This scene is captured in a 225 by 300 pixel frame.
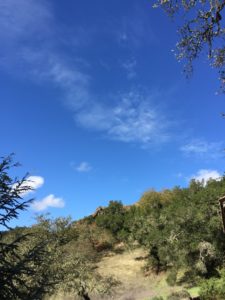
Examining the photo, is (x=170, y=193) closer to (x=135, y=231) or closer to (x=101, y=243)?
(x=101, y=243)

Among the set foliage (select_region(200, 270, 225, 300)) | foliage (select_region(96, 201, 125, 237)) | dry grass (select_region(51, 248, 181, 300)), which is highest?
foliage (select_region(96, 201, 125, 237))

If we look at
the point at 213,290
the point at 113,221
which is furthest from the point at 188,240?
the point at 113,221

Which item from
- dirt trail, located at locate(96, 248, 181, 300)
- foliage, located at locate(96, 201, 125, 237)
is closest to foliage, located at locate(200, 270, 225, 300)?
dirt trail, located at locate(96, 248, 181, 300)

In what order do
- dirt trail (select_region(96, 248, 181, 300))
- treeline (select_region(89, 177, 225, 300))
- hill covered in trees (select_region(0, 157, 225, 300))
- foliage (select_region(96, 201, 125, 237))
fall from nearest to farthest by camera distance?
1. hill covered in trees (select_region(0, 157, 225, 300))
2. treeline (select_region(89, 177, 225, 300))
3. dirt trail (select_region(96, 248, 181, 300))
4. foliage (select_region(96, 201, 125, 237))

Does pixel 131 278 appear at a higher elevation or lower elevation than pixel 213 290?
higher

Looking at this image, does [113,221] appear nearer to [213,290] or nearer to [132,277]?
[132,277]

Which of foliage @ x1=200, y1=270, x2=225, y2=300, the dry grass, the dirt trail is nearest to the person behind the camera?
foliage @ x1=200, y1=270, x2=225, y2=300

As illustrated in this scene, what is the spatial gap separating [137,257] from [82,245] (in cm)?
1013

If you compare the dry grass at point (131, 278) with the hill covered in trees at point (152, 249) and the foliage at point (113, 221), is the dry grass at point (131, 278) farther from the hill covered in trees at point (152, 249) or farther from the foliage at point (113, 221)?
the foliage at point (113, 221)

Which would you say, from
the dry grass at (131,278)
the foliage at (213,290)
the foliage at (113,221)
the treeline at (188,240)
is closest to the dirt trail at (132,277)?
the dry grass at (131,278)

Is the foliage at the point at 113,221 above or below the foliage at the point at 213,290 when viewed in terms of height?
above

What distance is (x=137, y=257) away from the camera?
52406 mm

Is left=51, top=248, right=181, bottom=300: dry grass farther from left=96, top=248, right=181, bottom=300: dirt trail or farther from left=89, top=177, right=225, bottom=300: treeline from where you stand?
left=89, top=177, right=225, bottom=300: treeline

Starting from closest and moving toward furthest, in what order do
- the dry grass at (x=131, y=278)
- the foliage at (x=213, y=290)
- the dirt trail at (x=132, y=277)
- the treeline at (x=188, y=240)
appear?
the foliage at (x=213, y=290)
the treeline at (x=188, y=240)
the dry grass at (x=131, y=278)
the dirt trail at (x=132, y=277)
